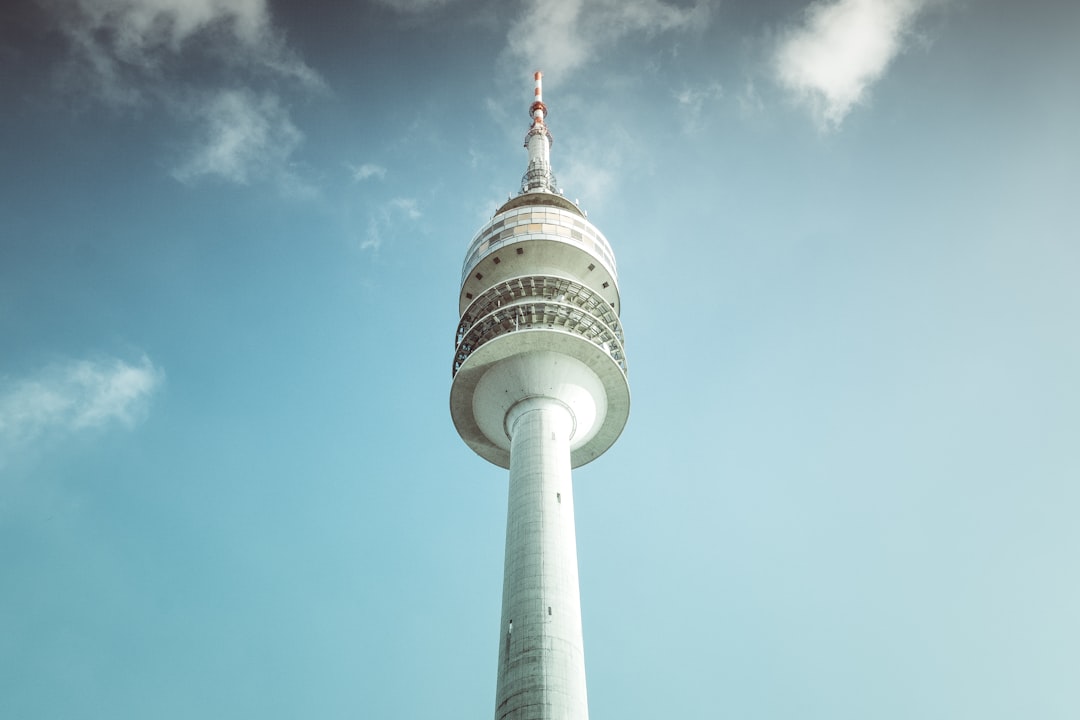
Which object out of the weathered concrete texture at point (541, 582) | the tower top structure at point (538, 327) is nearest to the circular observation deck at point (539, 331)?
the tower top structure at point (538, 327)

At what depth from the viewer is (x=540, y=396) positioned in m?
39.2

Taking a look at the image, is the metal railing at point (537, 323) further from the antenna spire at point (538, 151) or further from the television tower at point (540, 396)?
the antenna spire at point (538, 151)

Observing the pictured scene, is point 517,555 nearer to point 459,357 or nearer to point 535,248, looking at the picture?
point 459,357

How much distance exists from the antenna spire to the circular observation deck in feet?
20.8

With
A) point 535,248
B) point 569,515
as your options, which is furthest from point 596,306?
point 569,515

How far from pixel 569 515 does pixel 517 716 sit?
9.22 m

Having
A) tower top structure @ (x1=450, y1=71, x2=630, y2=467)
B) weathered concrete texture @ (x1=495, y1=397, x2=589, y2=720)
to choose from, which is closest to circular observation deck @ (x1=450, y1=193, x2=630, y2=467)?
tower top structure @ (x1=450, y1=71, x2=630, y2=467)

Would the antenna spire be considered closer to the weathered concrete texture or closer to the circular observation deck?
the circular observation deck

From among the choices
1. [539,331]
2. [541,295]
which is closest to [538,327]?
[539,331]

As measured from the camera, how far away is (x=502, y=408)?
40.2 m

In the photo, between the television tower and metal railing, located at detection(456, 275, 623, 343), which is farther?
metal railing, located at detection(456, 275, 623, 343)

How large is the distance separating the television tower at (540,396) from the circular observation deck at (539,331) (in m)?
0.06

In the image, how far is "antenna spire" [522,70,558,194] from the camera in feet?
175

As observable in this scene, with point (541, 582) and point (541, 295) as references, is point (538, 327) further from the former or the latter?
point (541, 582)
